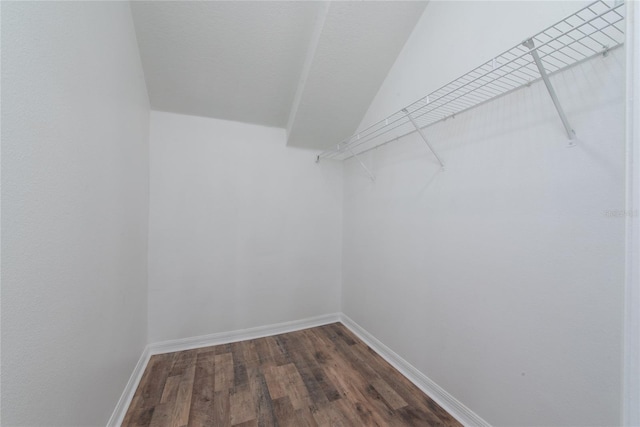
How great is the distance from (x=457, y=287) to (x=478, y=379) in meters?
0.48

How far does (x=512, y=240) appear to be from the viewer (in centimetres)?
108

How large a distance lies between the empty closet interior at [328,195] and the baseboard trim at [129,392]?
0.08 feet

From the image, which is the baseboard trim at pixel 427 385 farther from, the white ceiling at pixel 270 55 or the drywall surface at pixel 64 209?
the white ceiling at pixel 270 55

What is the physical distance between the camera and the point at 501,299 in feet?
3.68

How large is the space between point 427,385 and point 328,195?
71.8 inches

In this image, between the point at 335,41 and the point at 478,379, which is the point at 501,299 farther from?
the point at 335,41

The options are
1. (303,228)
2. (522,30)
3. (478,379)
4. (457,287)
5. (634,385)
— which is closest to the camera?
(634,385)

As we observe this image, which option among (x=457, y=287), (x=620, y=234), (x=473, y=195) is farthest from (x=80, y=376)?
(x=620, y=234)

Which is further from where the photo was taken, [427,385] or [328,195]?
[328,195]

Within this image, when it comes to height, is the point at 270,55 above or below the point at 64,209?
above

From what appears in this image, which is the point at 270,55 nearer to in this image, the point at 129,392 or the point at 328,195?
the point at 328,195

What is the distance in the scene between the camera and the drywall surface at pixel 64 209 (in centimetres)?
58

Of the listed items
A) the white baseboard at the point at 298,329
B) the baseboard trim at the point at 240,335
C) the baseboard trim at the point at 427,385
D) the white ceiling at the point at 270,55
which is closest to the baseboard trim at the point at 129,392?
the white baseboard at the point at 298,329

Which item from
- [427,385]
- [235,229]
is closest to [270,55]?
[235,229]
